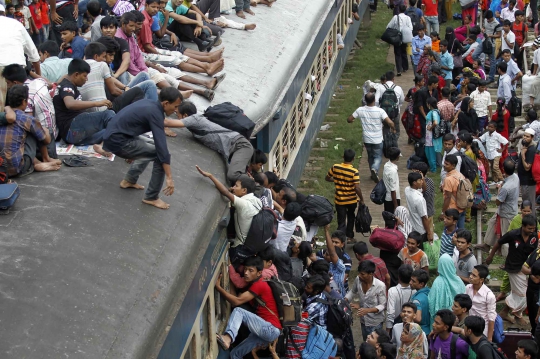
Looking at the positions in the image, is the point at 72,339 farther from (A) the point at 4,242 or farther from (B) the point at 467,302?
(B) the point at 467,302

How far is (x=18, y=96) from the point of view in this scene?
8445mm

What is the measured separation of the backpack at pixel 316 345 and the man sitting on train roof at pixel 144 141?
7.59 feet

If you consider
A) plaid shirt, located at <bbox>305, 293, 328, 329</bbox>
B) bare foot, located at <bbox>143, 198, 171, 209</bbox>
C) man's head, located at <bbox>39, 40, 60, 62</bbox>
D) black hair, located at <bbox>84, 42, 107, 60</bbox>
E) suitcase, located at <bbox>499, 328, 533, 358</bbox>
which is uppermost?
black hair, located at <bbox>84, 42, 107, 60</bbox>

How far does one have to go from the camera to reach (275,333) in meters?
9.48

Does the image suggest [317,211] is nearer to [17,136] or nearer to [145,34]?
[145,34]

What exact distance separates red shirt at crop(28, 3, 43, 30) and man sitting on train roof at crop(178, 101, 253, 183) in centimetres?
545

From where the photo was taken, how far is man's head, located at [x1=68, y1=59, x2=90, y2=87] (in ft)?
29.8

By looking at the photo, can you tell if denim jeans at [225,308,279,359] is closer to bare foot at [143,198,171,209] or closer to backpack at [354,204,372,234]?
bare foot at [143,198,171,209]

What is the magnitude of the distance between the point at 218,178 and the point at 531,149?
6.35 metres

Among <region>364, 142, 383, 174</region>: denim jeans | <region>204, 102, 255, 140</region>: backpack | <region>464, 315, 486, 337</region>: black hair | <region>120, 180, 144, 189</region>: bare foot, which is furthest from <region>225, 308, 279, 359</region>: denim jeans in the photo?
<region>364, 142, 383, 174</region>: denim jeans

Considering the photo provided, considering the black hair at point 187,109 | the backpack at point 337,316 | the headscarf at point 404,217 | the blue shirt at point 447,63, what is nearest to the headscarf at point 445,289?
the backpack at point 337,316

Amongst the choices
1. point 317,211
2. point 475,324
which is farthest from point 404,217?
point 475,324

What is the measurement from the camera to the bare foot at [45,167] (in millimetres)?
8539

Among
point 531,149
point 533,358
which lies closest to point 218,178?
point 533,358
